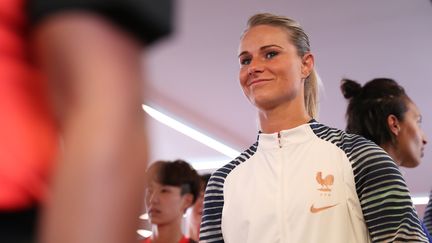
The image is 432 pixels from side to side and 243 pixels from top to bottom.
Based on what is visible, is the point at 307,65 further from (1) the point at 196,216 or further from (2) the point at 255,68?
(1) the point at 196,216

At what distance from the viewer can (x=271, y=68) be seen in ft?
4.93

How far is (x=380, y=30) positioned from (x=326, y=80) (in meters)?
0.88

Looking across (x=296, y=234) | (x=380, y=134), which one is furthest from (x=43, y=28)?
(x=380, y=134)

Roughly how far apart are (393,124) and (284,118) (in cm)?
58

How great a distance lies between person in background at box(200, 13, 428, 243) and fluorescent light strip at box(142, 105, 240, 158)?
351 cm

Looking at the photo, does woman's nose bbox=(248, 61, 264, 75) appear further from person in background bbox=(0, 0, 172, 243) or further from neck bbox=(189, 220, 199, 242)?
neck bbox=(189, 220, 199, 242)

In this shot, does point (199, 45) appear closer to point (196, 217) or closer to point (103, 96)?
point (196, 217)

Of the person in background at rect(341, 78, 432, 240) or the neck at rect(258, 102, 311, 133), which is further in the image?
the person in background at rect(341, 78, 432, 240)

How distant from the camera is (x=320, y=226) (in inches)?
51.4

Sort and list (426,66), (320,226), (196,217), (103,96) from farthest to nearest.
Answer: (426,66), (196,217), (320,226), (103,96)

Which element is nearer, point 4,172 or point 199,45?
point 4,172

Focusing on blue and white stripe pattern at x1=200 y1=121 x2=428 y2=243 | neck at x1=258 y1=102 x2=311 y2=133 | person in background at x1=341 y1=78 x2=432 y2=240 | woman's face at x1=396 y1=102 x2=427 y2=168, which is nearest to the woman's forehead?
neck at x1=258 y1=102 x2=311 y2=133

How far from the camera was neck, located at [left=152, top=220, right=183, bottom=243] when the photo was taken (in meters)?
2.58

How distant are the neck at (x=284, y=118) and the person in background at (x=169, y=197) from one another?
1.12m
